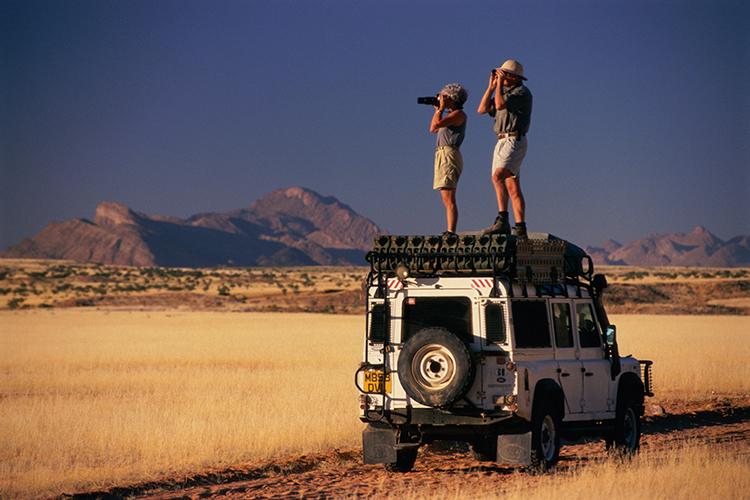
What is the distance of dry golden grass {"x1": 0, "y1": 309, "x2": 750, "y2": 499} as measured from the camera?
38.9ft

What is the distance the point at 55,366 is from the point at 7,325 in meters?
21.7

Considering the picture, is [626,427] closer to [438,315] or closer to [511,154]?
[438,315]

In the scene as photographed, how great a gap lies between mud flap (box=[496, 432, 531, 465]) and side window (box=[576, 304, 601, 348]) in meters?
2.12

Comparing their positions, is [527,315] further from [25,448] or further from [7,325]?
[7,325]

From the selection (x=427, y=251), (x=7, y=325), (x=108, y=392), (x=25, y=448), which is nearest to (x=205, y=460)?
(x=25, y=448)

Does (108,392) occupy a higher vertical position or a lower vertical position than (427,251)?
lower

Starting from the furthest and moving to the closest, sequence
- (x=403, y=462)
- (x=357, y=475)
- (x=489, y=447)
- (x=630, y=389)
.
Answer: (x=630, y=389) < (x=357, y=475) < (x=403, y=462) < (x=489, y=447)

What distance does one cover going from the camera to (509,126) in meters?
12.1

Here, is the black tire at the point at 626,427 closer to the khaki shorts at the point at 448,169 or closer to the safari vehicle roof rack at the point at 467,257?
the safari vehicle roof rack at the point at 467,257

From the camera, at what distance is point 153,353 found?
30.4 m

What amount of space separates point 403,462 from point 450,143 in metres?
4.91

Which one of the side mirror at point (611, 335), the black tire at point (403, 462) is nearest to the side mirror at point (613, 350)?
the side mirror at point (611, 335)

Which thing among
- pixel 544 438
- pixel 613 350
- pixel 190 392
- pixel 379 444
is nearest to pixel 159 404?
pixel 190 392

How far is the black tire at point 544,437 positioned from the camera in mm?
9641
